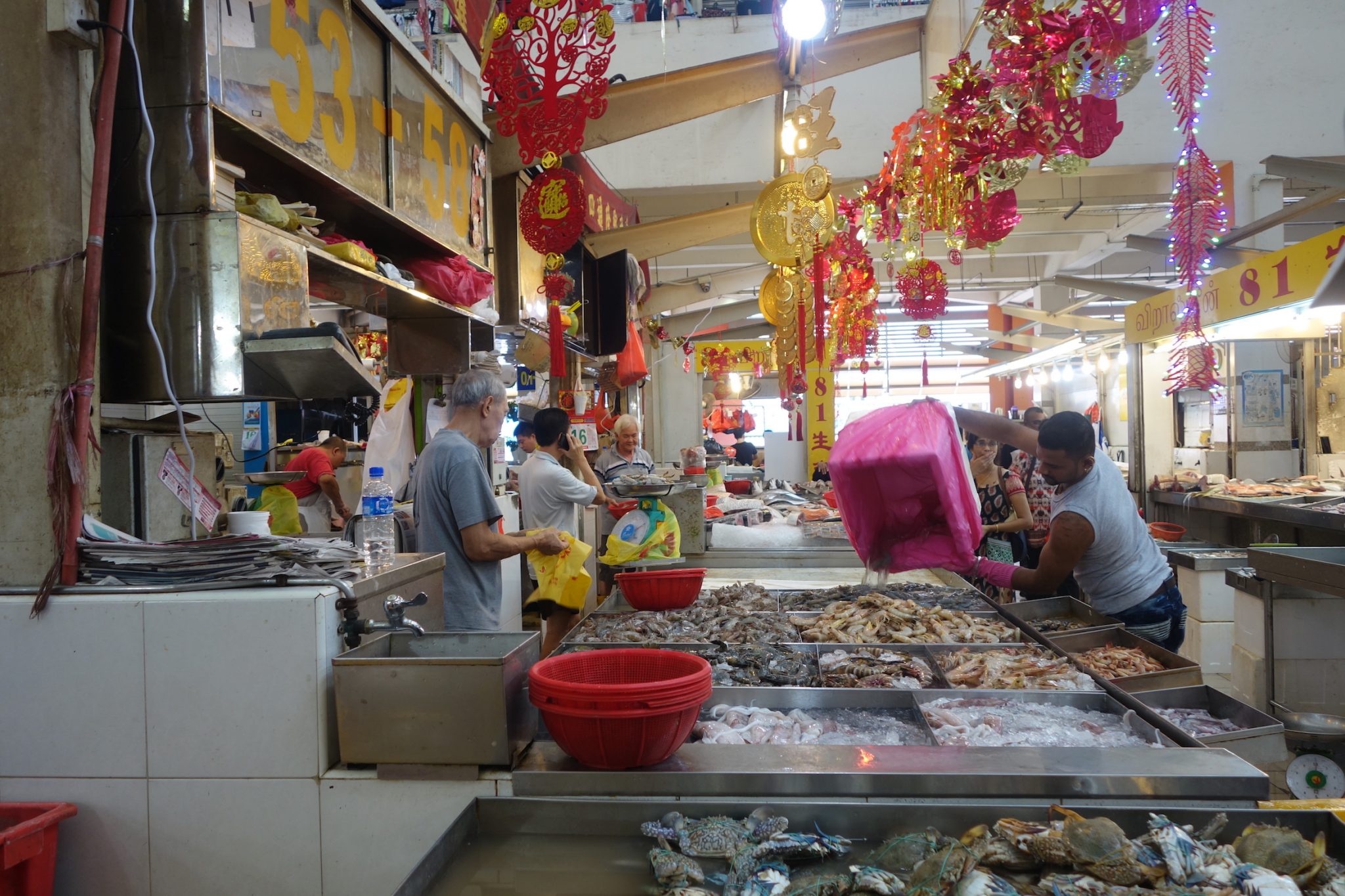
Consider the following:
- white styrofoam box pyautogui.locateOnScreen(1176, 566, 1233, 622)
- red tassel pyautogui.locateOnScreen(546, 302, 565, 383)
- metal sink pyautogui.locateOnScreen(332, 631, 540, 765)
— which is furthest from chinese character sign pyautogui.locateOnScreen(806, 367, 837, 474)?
metal sink pyautogui.locateOnScreen(332, 631, 540, 765)

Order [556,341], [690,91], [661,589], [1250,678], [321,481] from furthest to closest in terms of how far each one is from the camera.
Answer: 1. [321,481]
2. [690,91]
3. [1250,678]
4. [556,341]
5. [661,589]

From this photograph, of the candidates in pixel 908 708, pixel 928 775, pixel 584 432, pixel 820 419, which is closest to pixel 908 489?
pixel 908 708

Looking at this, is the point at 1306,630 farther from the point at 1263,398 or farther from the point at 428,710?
the point at 1263,398

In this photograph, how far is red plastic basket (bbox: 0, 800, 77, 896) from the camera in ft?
6.51

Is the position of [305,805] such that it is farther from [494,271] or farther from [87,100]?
[494,271]

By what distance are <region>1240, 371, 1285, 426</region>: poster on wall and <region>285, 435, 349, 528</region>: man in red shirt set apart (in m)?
9.73

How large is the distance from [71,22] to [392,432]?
9.80ft

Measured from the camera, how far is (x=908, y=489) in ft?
9.29

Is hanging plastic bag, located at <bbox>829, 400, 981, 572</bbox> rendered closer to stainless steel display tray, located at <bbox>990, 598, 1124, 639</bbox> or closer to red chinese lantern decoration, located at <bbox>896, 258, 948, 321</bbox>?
stainless steel display tray, located at <bbox>990, 598, 1124, 639</bbox>

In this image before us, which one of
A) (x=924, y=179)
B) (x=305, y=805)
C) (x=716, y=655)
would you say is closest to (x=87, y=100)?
(x=305, y=805)

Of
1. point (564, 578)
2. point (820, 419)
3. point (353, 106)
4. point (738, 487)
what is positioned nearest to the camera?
point (353, 106)

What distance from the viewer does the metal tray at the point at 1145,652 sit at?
304cm

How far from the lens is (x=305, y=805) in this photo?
2139mm

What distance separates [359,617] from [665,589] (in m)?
2.01
